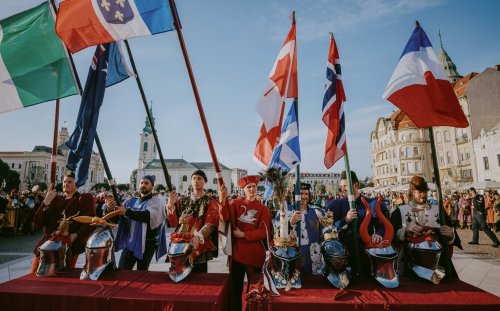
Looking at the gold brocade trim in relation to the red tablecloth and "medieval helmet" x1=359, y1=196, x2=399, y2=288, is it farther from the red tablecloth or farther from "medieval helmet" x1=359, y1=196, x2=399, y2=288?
"medieval helmet" x1=359, y1=196, x2=399, y2=288

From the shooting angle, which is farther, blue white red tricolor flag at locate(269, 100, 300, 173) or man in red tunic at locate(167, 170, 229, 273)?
blue white red tricolor flag at locate(269, 100, 300, 173)

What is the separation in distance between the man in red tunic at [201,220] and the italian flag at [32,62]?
2729 mm

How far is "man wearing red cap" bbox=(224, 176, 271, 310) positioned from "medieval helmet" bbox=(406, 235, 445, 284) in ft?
5.42

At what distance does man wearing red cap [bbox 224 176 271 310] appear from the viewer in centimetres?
329

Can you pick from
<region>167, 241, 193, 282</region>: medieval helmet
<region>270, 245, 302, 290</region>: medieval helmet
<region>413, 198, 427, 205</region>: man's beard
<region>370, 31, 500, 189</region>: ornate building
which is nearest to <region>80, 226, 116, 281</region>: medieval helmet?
<region>167, 241, 193, 282</region>: medieval helmet

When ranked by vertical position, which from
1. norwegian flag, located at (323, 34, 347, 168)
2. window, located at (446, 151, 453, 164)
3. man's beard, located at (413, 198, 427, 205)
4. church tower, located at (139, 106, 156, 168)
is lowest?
man's beard, located at (413, 198, 427, 205)

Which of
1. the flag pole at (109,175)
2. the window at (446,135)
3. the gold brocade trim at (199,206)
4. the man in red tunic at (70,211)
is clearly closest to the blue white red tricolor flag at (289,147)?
the gold brocade trim at (199,206)

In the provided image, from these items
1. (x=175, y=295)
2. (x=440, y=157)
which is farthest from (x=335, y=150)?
(x=440, y=157)

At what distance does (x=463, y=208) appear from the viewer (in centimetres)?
1568

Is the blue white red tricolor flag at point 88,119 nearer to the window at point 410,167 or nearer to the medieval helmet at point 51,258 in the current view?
the medieval helmet at point 51,258

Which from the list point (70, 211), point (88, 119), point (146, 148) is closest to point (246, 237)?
point (70, 211)

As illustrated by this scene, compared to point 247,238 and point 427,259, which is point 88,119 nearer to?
point 247,238

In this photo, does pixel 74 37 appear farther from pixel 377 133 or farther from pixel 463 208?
pixel 377 133

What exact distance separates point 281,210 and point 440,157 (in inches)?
2142
